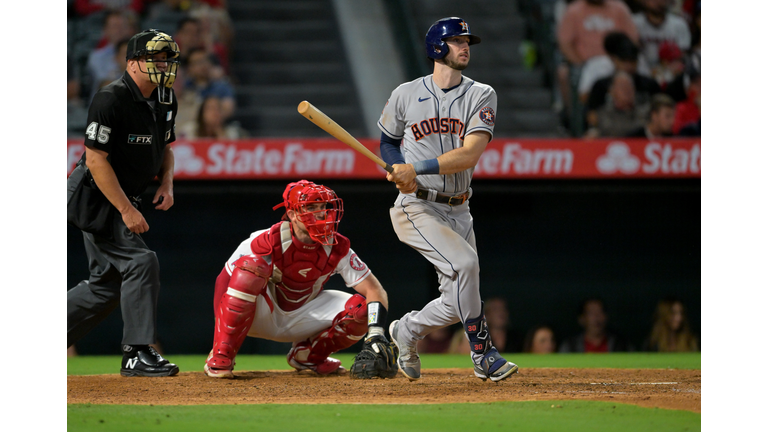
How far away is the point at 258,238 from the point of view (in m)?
4.10

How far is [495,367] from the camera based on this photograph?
3.86 meters

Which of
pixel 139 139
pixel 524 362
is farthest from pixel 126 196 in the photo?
pixel 524 362

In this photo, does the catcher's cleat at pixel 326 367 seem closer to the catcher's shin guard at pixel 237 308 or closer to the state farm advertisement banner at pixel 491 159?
the catcher's shin guard at pixel 237 308

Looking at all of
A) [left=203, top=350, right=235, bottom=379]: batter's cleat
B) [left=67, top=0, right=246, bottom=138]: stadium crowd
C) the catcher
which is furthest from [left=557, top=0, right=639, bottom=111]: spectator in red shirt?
[left=203, top=350, right=235, bottom=379]: batter's cleat

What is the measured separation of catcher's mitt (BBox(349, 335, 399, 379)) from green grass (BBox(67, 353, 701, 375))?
1092 millimetres

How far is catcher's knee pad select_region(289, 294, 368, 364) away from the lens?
13.8 feet

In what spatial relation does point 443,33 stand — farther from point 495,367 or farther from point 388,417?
point 388,417

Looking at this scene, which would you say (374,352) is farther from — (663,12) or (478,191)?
(663,12)

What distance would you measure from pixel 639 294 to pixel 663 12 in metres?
3.16

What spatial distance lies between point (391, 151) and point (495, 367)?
45.2 inches

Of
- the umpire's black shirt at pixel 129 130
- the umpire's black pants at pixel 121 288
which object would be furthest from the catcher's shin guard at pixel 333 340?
the umpire's black shirt at pixel 129 130

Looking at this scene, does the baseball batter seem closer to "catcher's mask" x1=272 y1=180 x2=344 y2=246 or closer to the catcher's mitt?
the catcher's mitt

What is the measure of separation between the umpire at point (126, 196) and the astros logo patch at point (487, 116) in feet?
4.95

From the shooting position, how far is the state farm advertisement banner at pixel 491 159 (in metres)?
7.01
